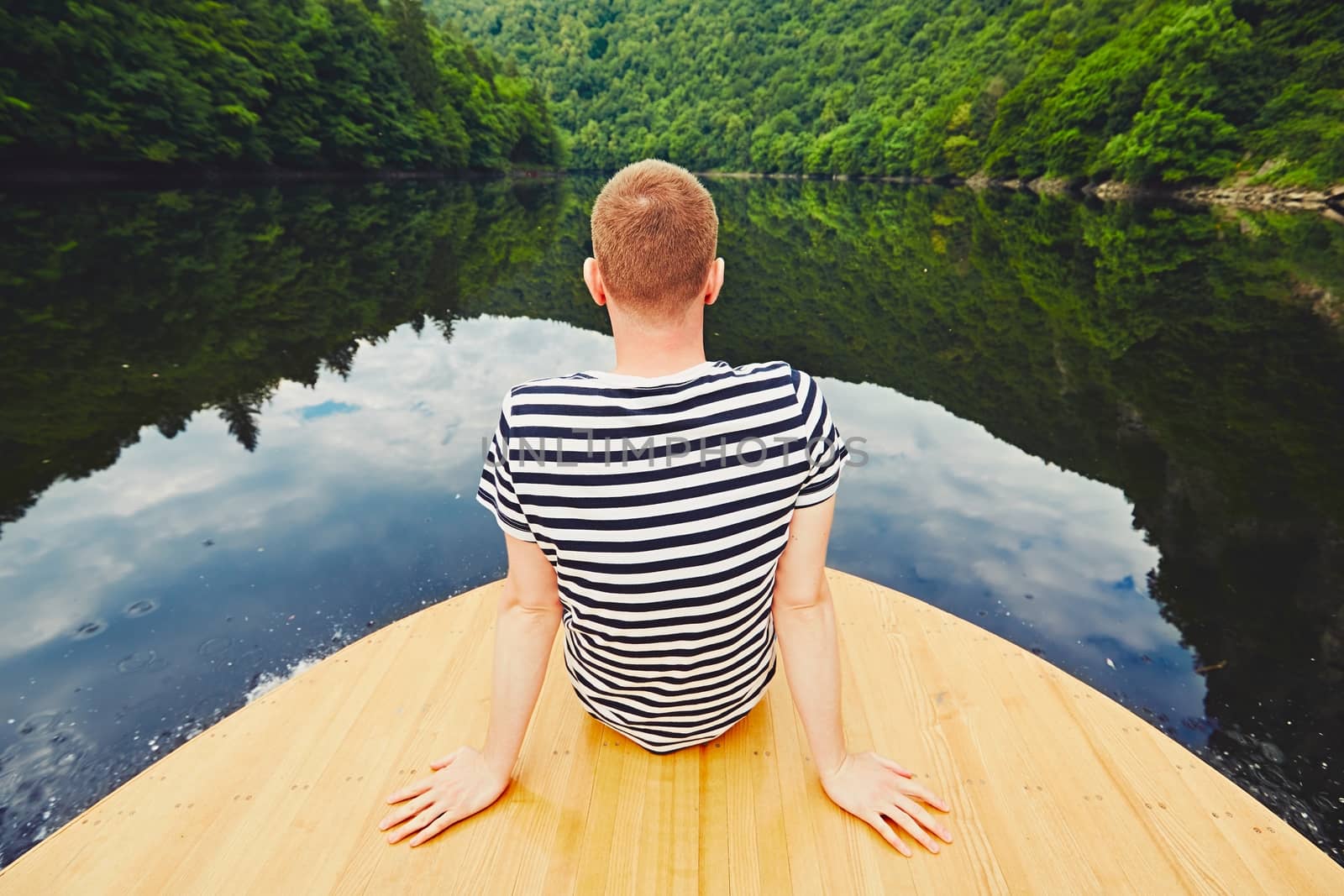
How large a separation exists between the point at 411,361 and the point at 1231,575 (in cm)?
1005

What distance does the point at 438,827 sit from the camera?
1.80 m

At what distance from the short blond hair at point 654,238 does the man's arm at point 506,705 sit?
750mm

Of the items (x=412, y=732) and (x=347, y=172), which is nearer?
(x=412, y=732)

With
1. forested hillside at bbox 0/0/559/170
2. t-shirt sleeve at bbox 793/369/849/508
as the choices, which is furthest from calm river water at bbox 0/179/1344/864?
forested hillside at bbox 0/0/559/170

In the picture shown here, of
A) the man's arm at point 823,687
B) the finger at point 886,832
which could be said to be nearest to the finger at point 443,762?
the man's arm at point 823,687

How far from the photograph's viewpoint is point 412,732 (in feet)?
7.50

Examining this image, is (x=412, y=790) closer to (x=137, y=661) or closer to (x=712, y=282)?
(x=712, y=282)

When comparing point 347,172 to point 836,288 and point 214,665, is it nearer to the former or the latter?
point 836,288

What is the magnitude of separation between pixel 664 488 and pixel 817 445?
420 millimetres

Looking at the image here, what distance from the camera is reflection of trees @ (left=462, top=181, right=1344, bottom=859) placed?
12.8 ft

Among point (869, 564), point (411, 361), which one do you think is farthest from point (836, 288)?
point (869, 564)

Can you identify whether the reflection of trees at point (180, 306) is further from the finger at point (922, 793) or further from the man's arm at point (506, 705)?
the finger at point (922, 793)

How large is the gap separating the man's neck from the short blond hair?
0.11 feet

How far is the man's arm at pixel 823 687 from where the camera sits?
5.57 feet
